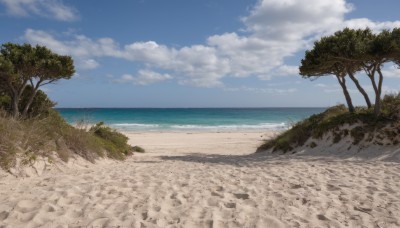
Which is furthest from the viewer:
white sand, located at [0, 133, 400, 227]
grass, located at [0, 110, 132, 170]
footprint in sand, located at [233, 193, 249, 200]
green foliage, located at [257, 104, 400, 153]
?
green foliage, located at [257, 104, 400, 153]

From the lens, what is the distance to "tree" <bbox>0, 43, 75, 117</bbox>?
1262cm

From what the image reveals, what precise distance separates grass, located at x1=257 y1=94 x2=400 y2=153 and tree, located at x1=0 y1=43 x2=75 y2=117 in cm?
1065

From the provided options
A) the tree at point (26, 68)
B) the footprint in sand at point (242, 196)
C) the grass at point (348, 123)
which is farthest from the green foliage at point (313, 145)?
the tree at point (26, 68)

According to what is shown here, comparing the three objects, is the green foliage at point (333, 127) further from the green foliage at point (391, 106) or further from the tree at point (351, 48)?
the tree at point (351, 48)

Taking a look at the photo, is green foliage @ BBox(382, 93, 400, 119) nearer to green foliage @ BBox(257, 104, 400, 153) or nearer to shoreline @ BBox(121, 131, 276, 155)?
green foliage @ BBox(257, 104, 400, 153)

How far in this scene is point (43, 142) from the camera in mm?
8039

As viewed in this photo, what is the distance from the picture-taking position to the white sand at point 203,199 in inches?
171

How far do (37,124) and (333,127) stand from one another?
34.6 feet

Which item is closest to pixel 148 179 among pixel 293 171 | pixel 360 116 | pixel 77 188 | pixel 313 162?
pixel 77 188

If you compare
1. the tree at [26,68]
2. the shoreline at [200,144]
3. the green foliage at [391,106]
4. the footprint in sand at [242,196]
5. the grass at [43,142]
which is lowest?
the shoreline at [200,144]

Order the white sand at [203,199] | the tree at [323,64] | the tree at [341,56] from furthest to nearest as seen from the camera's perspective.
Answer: the tree at [323,64]
the tree at [341,56]
the white sand at [203,199]

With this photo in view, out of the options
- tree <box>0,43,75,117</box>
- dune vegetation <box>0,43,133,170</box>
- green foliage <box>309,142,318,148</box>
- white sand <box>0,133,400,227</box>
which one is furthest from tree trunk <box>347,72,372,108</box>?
tree <box>0,43,75,117</box>

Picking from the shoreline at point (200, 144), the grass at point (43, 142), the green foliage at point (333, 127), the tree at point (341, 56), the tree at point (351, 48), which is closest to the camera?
the grass at point (43, 142)

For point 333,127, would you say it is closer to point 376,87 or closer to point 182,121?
point 376,87
